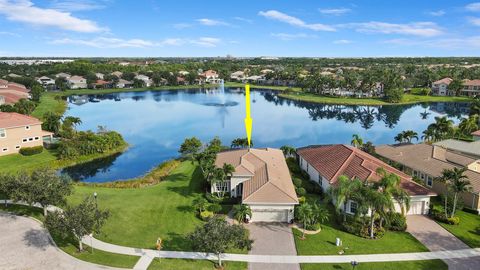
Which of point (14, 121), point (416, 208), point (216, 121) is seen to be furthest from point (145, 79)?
point (416, 208)

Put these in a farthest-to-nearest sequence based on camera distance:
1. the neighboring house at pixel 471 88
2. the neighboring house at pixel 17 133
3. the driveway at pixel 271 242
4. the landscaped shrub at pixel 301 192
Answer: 1. the neighboring house at pixel 471 88
2. the neighboring house at pixel 17 133
3. the landscaped shrub at pixel 301 192
4. the driveway at pixel 271 242

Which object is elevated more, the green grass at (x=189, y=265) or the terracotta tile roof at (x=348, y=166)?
the terracotta tile roof at (x=348, y=166)

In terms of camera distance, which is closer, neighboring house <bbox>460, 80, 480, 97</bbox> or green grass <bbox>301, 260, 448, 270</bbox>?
green grass <bbox>301, 260, 448, 270</bbox>

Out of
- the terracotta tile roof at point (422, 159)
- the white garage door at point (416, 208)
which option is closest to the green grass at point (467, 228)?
the white garage door at point (416, 208)

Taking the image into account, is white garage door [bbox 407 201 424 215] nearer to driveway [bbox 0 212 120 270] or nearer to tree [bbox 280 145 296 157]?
tree [bbox 280 145 296 157]

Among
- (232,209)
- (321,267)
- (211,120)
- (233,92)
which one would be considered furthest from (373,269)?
(233,92)

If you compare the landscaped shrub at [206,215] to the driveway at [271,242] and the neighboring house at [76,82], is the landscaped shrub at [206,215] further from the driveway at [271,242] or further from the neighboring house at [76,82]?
the neighboring house at [76,82]

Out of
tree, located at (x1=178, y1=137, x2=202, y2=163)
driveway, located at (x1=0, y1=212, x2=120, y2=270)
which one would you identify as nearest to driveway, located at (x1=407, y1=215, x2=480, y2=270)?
driveway, located at (x1=0, y1=212, x2=120, y2=270)

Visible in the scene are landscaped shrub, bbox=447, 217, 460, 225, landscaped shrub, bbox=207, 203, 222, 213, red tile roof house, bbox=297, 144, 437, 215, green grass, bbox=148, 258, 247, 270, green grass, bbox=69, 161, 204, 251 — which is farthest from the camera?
red tile roof house, bbox=297, 144, 437, 215
